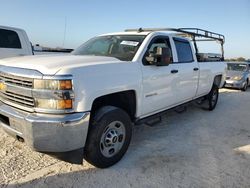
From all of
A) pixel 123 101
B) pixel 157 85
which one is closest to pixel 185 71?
pixel 157 85

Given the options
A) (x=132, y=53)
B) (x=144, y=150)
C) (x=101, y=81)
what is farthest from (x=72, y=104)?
(x=144, y=150)

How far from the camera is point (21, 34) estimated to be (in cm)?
717

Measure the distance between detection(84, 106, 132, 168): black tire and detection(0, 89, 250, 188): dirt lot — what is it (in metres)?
0.15

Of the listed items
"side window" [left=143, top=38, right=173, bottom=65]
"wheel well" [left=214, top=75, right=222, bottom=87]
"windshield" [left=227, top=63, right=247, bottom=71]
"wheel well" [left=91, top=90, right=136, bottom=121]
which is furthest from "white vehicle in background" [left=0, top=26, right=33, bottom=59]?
"windshield" [left=227, top=63, right=247, bottom=71]

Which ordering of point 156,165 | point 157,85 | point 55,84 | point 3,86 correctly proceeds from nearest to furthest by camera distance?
point 55,84 → point 3,86 → point 156,165 → point 157,85

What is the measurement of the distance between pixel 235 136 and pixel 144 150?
2124mm

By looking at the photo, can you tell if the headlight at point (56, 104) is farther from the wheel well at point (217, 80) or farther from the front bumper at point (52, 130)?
the wheel well at point (217, 80)

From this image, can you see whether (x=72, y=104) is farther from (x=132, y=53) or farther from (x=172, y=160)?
A: (x=172, y=160)

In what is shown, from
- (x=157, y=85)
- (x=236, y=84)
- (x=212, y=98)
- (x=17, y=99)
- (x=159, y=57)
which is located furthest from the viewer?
(x=236, y=84)

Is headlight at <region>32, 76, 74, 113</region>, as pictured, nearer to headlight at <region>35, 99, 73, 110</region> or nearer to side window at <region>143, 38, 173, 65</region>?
headlight at <region>35, 99, 73, 110</region>

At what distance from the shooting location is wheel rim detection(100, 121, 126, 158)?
10.9ft

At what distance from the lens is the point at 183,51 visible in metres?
5.20

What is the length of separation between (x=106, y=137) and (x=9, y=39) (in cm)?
517

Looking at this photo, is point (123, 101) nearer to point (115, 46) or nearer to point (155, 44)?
point (115, 46)
